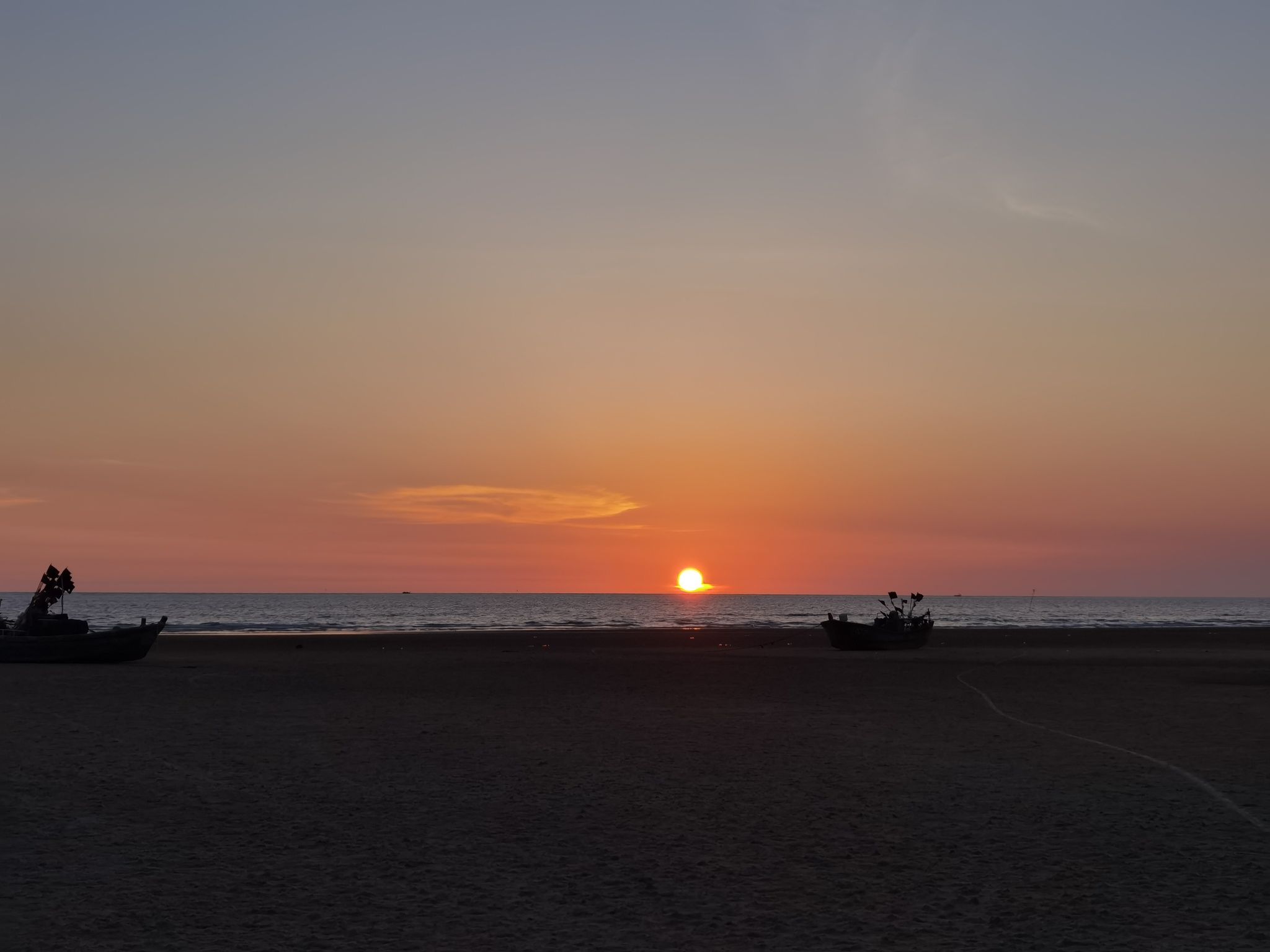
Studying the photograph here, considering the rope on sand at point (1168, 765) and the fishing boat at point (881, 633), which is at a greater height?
the fishing boat at point (881, 633)

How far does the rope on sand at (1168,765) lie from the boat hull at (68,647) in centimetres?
3007

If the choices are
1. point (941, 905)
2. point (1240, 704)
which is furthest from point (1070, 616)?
point (941, 905)

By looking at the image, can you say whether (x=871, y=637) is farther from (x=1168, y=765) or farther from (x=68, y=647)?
(x=1168, y=765)

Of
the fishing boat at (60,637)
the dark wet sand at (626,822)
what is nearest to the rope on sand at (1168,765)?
the dark wet sand at (626,822)

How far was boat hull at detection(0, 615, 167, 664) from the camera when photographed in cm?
4275

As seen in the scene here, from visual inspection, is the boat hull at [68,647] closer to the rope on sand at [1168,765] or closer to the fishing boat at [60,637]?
the fishing boat at [60,637]

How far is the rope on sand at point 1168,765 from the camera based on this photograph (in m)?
14.8

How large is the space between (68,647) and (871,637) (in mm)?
38632

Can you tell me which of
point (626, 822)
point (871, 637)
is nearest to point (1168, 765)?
point (626, 822)

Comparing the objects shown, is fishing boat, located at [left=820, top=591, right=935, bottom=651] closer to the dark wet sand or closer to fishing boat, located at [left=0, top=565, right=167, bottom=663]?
the dark wet sand

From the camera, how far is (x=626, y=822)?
47.1ft

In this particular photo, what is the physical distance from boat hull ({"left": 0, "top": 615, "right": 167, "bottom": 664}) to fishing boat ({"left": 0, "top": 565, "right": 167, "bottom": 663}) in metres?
0.02

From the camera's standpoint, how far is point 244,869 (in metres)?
11.8

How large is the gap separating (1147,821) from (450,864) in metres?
8.47
